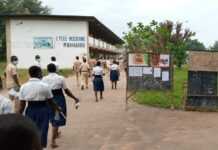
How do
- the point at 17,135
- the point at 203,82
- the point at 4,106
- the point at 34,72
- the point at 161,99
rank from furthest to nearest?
the point at 161,99 < the point at 203,82 < the point at 34,72 < the point at 4,106 < the point at 17,135

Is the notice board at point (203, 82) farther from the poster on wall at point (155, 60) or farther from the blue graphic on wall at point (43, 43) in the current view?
the blue graphic on wall at point (43, 43)

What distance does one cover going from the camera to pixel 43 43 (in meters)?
46.0

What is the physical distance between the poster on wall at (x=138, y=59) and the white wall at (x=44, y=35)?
29.5 m

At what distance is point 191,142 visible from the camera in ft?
34.4

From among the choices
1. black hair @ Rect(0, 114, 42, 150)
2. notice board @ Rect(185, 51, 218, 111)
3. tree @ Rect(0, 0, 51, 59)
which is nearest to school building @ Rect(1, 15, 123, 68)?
tree @ Rect(0, 0, 51, 59)

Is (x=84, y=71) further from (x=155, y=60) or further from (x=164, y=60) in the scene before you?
(x=164, y=60)

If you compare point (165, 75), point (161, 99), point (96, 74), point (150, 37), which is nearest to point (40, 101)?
point (165, 75)

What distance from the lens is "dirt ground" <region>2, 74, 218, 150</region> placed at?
10156 millimetres

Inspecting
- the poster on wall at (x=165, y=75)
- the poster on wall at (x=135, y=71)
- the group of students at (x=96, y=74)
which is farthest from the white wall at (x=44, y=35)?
the poster on wall at (x=165, y=75)

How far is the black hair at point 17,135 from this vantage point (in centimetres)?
214

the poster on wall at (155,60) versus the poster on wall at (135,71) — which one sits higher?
the poster on wall at (155,60)

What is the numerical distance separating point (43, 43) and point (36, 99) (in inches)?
1513

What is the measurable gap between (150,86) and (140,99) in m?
2.48

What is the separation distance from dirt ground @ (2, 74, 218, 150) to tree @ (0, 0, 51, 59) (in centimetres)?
5696
